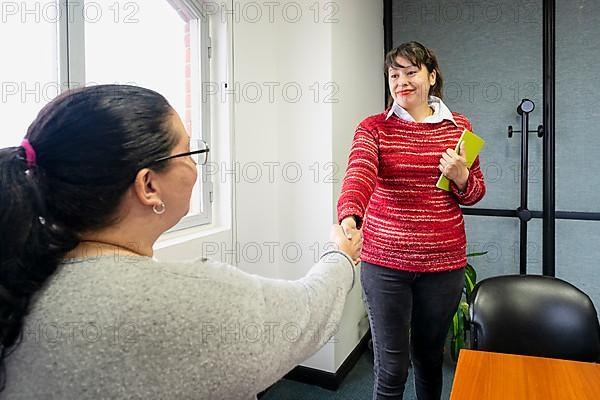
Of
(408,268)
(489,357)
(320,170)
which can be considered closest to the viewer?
(489,357)

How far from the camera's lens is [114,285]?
23.5 inches

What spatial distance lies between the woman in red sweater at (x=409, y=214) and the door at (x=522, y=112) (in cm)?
150

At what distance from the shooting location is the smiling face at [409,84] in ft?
5.50

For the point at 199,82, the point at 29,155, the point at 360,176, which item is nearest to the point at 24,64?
the point at 199,82

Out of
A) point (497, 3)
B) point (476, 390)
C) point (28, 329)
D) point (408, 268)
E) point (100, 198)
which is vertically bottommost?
point (476, 390)

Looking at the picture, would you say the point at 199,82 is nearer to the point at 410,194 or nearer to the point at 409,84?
the point at 409,84

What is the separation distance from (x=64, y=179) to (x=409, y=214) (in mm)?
1231

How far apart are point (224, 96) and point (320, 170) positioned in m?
0.66

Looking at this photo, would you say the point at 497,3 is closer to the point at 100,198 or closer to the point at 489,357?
the point at 489,357

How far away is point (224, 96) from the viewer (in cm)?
229

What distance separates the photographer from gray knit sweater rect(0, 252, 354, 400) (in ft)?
1.89

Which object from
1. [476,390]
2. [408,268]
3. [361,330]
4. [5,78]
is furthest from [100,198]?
[361,330]

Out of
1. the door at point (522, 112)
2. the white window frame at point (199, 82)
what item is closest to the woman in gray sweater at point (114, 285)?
the white window frame at point (199, 82)

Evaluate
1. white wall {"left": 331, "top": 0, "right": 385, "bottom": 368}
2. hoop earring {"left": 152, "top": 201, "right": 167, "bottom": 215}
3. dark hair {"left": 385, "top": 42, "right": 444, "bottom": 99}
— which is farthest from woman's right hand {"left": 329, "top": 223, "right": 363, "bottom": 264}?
white wall {"left": 331, "top": 0, "right": 385, "bottom": 368}
